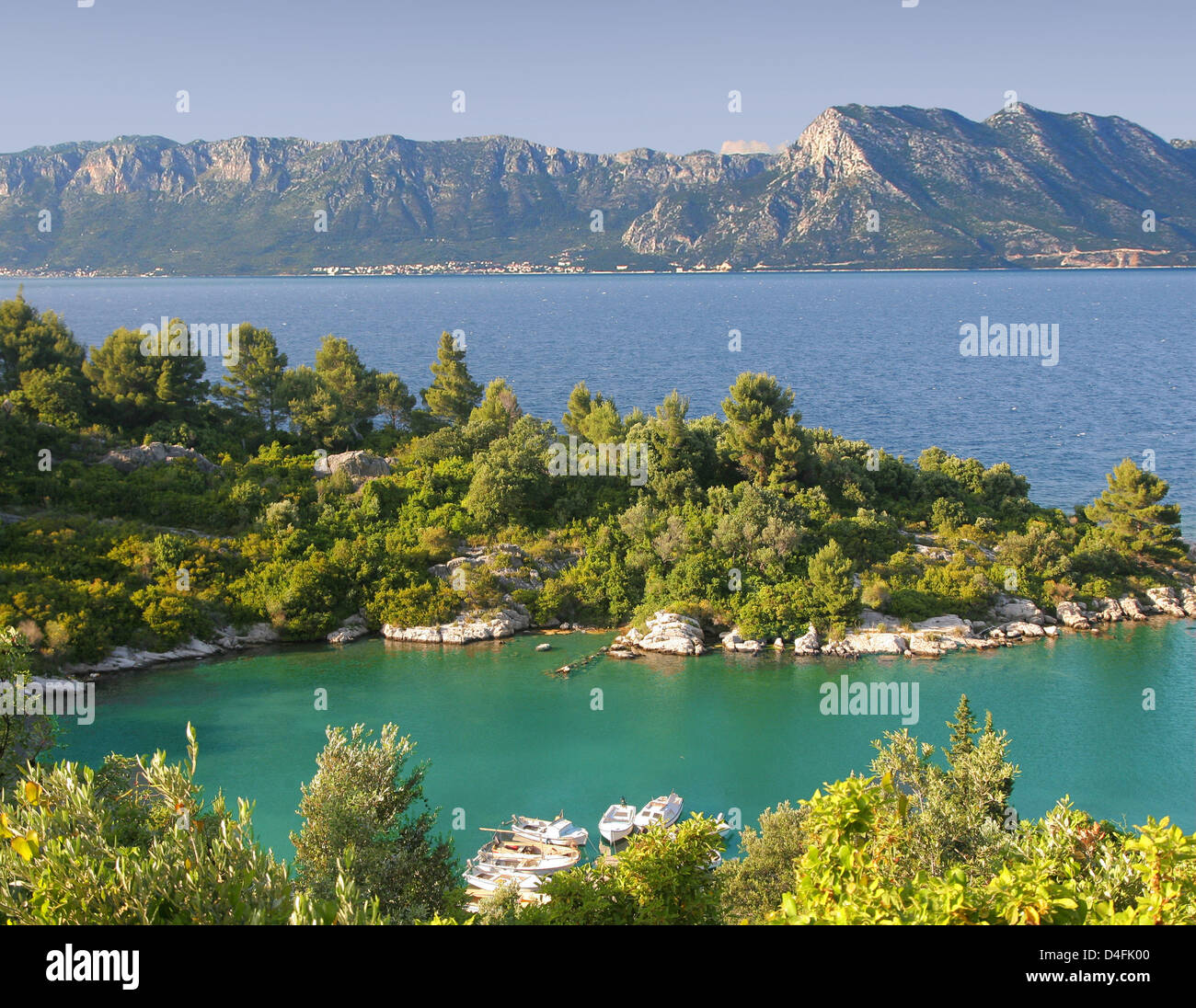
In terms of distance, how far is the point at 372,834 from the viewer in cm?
1706

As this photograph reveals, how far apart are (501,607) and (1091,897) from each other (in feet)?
111

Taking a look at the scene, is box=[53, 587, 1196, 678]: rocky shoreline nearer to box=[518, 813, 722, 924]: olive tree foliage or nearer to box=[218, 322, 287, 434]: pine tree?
box=[218, 322, 287, 434]: pine tree

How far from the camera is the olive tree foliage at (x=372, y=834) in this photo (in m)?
16.0

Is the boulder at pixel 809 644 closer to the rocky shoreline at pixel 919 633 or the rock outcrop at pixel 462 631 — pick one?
the rocky shoreline at pixel 919 633

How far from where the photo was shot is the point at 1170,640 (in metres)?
40.9

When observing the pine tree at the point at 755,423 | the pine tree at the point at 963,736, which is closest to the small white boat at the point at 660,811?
the pine tree at the point at 963,736

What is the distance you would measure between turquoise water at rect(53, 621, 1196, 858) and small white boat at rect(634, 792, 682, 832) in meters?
1.10

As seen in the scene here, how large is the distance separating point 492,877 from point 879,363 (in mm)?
105468

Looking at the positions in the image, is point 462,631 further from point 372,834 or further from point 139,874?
point 139,874

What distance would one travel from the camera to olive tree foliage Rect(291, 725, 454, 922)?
52.5 feet

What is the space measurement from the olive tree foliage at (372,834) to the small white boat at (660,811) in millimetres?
8414

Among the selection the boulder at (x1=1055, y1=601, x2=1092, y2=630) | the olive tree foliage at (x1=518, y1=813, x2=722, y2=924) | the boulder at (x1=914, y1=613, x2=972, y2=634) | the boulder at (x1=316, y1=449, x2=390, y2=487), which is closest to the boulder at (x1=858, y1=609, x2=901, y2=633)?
the boulder at (x1=914, y1=613, x2=972, y2=634)

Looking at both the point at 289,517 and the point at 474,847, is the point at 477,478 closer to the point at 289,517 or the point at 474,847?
the point at 289,517
